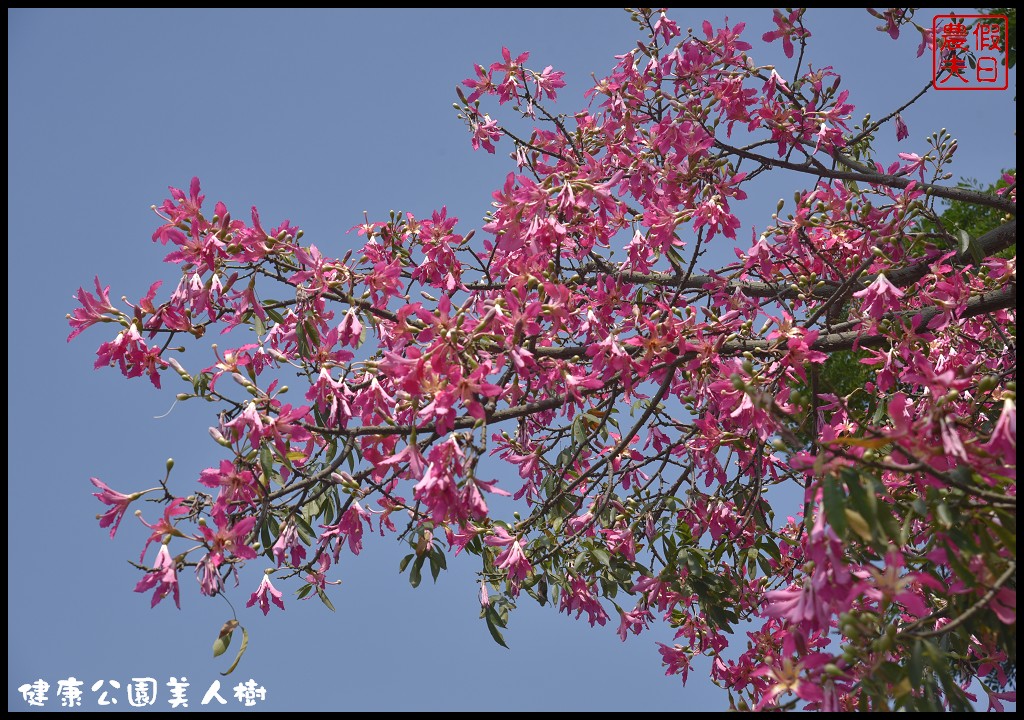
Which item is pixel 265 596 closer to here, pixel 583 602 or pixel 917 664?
pixel 583 602

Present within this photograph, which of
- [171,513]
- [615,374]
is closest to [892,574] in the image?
[615,374]

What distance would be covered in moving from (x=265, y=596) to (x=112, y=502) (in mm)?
758

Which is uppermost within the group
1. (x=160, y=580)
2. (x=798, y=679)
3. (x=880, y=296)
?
(x=880, y=296)

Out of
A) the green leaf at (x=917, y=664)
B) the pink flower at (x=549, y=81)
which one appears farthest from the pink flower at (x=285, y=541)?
the pink flower at (x=549, y=81)

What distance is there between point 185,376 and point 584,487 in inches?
73.0

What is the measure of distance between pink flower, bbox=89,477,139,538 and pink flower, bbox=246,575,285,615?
2.18 ft

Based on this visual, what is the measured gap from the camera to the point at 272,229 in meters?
3.04

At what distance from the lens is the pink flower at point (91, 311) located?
2994mm

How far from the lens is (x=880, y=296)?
3.06 meters

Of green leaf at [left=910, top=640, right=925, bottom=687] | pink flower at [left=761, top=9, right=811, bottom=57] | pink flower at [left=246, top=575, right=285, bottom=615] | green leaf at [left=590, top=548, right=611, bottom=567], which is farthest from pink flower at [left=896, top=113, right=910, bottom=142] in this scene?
pink flower at [left=246, top=575, right=285, bottom=615]

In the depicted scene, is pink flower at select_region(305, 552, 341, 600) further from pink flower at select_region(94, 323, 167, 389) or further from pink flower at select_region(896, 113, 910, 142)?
pink flower at select_region(896, 113, 910, 142)

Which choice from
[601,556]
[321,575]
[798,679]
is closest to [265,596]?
[321,575]

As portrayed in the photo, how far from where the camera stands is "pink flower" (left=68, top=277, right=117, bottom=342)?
2.99m

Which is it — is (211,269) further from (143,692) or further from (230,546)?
(143,692)
